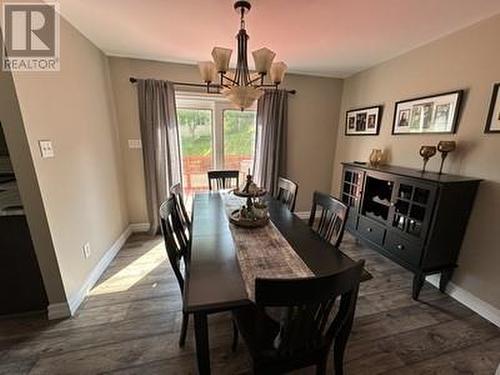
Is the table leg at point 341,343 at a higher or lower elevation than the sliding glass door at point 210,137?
lower

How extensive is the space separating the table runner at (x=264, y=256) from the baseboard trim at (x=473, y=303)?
1805mm

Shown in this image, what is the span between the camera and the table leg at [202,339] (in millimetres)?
986

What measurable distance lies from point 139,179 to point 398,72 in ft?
11.5

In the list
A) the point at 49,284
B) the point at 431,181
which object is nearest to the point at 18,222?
the point at 49,284

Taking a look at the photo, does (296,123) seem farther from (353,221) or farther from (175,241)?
(175,241)

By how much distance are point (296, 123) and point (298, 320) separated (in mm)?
3098

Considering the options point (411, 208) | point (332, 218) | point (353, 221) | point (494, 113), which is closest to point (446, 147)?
point (494, 113)

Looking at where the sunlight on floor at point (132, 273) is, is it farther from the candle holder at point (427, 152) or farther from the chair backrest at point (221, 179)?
the candle holder at point (427, 152)

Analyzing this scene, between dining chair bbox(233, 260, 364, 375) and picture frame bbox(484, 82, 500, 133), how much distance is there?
1.86m

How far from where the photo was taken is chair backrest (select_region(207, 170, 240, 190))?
2.98m

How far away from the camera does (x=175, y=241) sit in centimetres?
156

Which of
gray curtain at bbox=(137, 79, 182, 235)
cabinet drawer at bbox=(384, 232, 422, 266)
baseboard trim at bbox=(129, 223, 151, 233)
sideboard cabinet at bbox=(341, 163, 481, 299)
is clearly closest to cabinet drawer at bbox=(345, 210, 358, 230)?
sideboard cabinet at bbox=(341, 163, 481, 299)

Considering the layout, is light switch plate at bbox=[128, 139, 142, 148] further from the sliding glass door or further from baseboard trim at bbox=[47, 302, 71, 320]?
baseboard trim at bbox=[47, 302, 71, 320]
